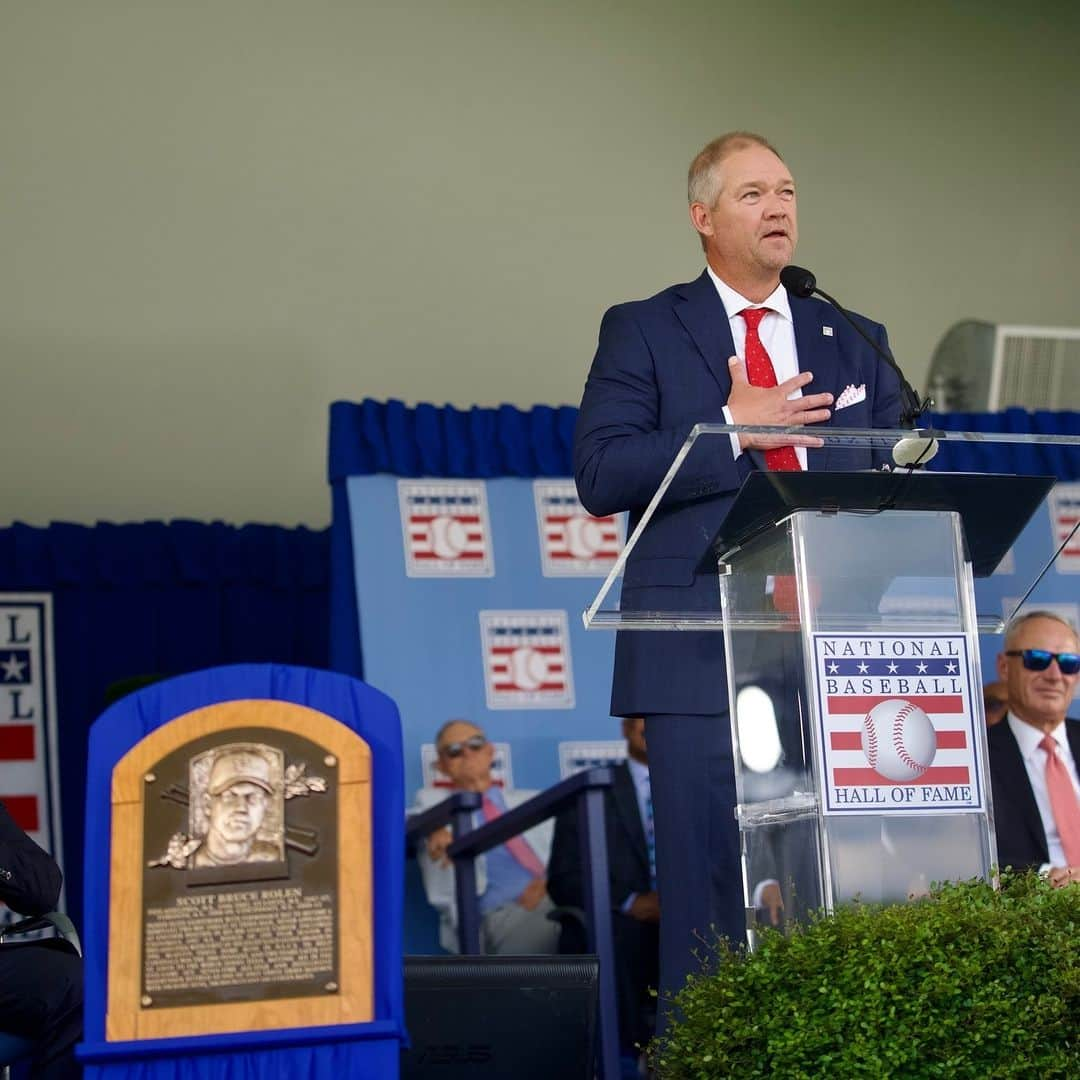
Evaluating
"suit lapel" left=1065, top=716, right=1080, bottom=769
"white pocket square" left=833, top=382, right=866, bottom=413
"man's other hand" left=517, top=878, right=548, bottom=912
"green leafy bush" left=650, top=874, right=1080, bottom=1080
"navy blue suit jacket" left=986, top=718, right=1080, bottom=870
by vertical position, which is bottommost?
"green leafy bush" left=650, top=874, right=1080, bottom=1080

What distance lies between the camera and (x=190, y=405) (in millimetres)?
7246

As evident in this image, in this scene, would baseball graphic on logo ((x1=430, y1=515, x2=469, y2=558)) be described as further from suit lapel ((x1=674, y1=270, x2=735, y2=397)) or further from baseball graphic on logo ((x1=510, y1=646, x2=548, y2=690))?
suit lapel ((x1=674, y1=270, x2=735, y2=397))

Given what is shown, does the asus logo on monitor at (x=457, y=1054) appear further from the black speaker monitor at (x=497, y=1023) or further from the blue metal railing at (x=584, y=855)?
the blue metal railing at (x=584, y=855)

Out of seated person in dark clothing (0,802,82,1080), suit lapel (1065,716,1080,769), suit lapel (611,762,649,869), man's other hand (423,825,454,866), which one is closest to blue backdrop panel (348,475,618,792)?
man's other hand (423,825,454,866)

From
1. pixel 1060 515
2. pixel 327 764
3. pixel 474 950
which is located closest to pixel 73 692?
pixel 474 950

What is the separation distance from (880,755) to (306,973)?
28.9 inches

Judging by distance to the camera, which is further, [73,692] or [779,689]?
[73,692]

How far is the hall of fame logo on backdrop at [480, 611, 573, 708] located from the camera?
18.9 ft

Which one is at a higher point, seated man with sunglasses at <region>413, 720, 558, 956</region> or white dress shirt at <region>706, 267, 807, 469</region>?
white dress shirt at <region>706, 267, 807, 469</region>

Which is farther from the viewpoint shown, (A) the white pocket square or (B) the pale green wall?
(B) the pale green wall

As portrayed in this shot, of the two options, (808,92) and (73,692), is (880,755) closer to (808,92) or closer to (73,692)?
(73,692)

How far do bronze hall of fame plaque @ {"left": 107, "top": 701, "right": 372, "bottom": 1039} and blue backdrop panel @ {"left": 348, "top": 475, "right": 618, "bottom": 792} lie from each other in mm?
3344

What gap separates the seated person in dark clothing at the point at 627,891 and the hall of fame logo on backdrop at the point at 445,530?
1.10 meters

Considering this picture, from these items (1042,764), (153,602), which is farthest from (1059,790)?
(153,602)
